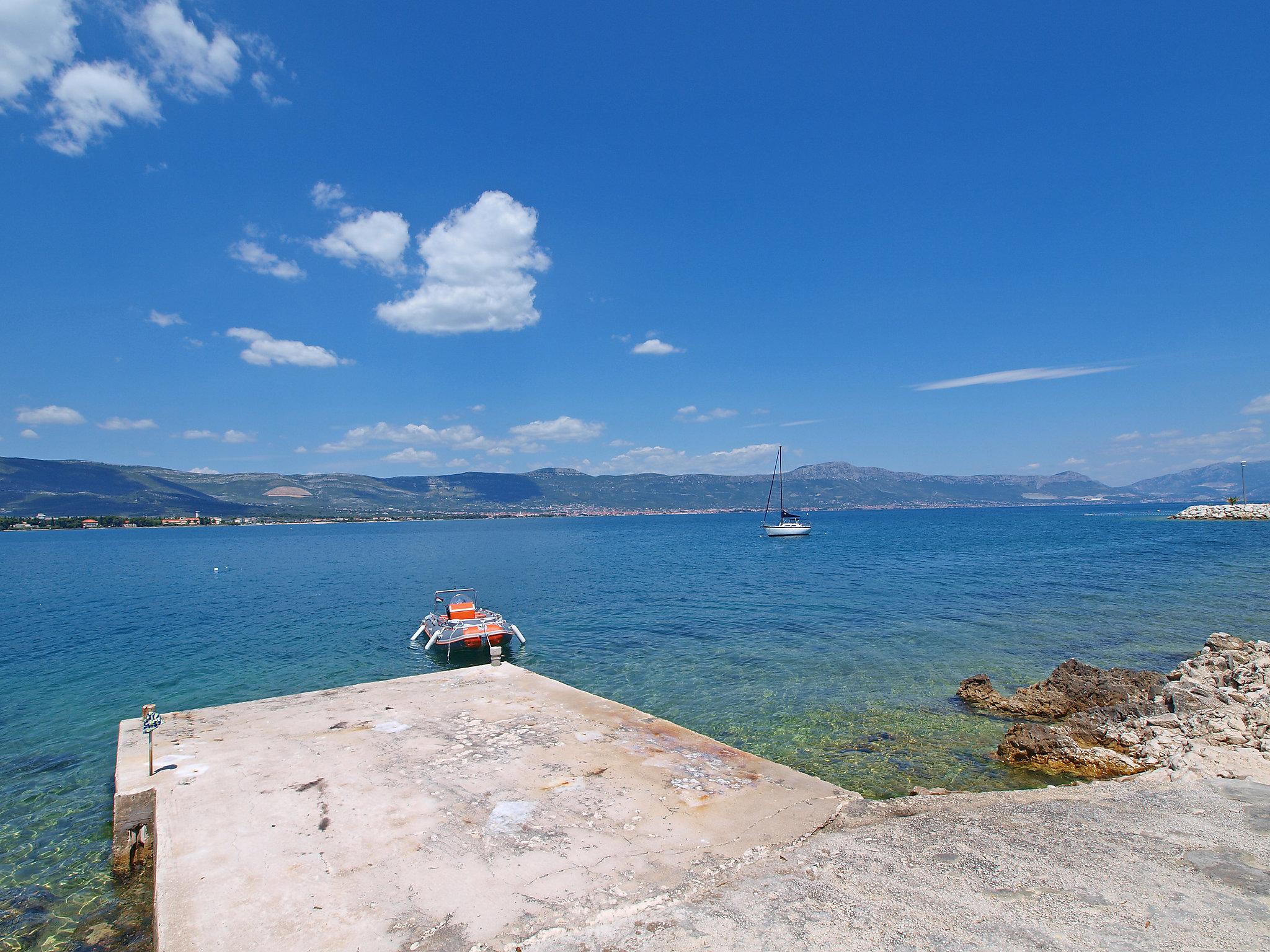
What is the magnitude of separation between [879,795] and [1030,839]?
163 inches

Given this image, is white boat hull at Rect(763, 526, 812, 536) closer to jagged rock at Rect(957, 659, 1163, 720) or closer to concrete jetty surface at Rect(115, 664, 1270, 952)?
jagged rock at Rect(957, 659, 1163, 720)

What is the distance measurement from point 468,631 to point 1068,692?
877 inches

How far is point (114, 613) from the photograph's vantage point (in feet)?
124

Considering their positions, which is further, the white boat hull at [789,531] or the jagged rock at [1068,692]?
the white boat hull at [789,531]

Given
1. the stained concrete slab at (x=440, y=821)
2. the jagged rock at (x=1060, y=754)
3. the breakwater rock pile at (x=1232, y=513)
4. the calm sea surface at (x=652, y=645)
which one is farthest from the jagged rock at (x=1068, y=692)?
the breakwater rock pile at (x=1232, y=513)

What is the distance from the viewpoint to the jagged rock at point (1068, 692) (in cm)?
1691

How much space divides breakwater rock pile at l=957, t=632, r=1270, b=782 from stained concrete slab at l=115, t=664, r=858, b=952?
7263 mm

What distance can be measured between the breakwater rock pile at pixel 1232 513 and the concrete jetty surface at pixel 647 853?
470 ft

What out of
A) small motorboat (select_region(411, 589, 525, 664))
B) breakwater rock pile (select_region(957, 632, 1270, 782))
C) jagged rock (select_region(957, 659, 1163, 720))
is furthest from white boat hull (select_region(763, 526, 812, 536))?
jagged rock (select_region(957, 659, 1163, 720))

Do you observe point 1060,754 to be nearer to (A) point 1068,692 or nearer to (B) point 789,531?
(A) point 1068,692

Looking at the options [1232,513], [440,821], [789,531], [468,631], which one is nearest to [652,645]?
[468,631]

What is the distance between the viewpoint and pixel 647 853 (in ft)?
27.1

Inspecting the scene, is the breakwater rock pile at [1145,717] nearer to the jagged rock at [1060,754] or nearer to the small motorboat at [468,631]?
the jagged rock at [1060,754]

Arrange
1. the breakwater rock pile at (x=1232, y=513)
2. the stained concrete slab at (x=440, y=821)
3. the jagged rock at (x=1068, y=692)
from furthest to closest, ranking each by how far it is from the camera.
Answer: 1. the breakwater rock pile at (x=1232, y=513)
2. the jagged rock at (x=1068, y=692)
3. the stained concrete slab at (x=440, y=821)
